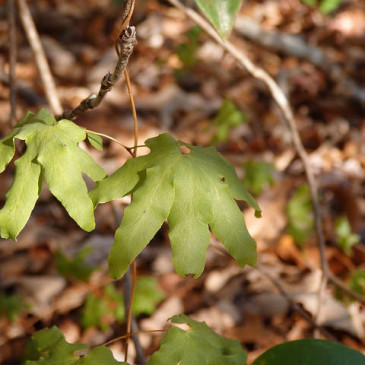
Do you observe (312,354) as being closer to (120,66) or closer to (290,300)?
(290,300)

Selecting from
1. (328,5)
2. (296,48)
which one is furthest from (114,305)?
(328,5)

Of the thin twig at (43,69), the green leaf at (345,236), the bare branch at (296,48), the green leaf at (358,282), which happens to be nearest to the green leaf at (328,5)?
the bare branch at (296,48)

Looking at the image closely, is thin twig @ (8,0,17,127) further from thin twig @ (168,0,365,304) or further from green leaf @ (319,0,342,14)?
green leaf @ (319,0,342,14)

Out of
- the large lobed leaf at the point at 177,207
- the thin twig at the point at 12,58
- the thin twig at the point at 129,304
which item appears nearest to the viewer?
the large lobed leaf at the point at 177,207

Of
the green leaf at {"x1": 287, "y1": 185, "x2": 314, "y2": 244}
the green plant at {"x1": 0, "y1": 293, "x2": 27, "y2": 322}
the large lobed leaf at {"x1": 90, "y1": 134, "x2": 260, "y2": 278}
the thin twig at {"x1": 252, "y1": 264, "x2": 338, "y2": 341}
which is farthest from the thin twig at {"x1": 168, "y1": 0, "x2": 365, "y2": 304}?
the green plant at {"x1": 0, "y1": 293, "x2": 27, "y2": 322}

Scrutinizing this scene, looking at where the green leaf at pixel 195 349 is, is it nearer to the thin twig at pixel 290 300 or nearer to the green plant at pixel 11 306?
the thin twig at pixel 290 300

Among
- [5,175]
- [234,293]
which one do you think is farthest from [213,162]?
[5,175]

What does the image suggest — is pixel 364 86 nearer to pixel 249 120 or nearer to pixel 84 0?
pixel 249 120

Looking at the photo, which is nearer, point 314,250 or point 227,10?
point 227,10
